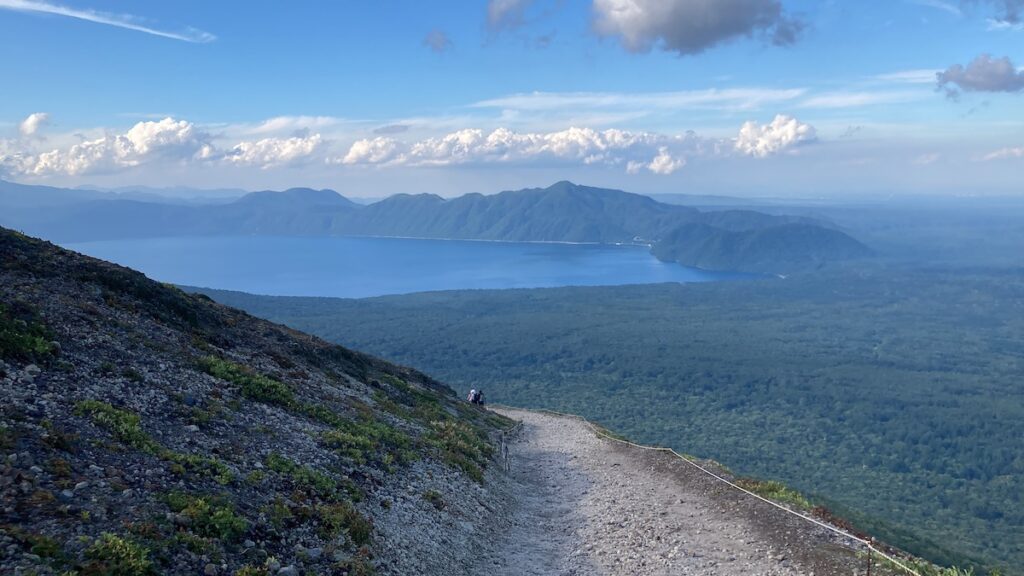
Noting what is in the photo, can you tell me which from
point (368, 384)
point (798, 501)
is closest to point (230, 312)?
point (368, 384)

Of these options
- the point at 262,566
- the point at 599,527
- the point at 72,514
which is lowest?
the point at 599,527

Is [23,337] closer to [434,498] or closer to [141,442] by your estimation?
[141,442]

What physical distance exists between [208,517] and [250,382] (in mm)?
10501

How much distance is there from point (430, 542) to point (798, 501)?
520 inches

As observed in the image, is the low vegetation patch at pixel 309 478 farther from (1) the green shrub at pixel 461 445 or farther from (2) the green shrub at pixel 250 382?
(1) the green shrub at pixel 461 445

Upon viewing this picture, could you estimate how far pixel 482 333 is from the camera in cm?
17338

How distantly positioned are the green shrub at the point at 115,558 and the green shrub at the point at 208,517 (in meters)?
1.55

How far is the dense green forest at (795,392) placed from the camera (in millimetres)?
80250

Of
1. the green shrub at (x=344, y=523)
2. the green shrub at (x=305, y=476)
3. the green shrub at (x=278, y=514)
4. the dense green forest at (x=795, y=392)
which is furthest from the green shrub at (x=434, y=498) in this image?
the dense green forest at (x=795, y=392)

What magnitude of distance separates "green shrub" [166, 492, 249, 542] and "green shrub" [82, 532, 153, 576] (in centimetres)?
155

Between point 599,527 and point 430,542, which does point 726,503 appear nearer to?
point 599,527

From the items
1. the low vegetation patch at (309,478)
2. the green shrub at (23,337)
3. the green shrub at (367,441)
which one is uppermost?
the green shrub at (23,337)

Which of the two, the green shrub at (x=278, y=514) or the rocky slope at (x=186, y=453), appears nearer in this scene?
the rocky slope at (x=186, y=453)

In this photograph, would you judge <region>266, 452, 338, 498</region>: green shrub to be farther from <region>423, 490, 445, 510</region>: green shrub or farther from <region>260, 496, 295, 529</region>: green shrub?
<region>423, 490, 445, 510</region>: green shrub
